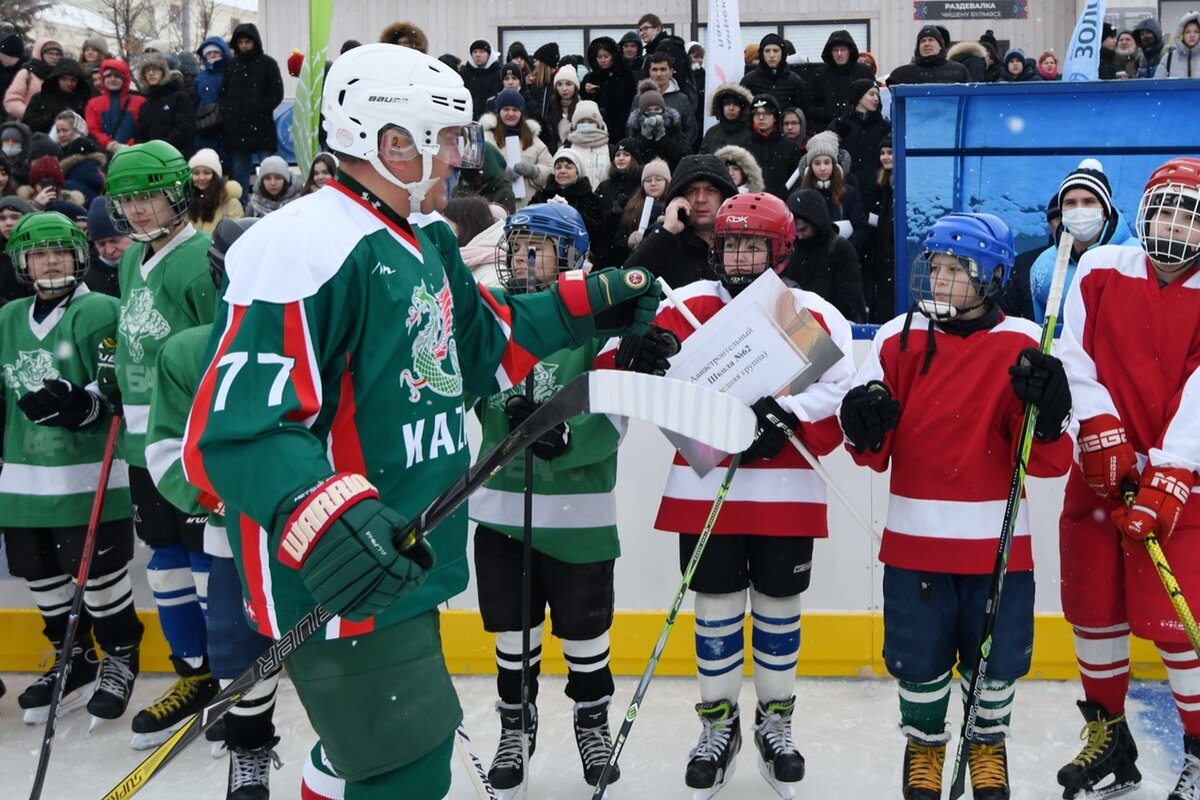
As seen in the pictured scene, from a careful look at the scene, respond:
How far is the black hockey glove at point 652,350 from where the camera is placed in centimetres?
302

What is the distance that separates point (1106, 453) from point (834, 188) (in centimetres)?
319

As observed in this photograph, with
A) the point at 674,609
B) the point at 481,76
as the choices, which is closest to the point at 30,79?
the point at 481,76

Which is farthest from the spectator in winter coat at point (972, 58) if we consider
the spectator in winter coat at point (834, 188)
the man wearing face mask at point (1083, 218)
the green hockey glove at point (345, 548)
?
the green hockey glove at point (345, 548)

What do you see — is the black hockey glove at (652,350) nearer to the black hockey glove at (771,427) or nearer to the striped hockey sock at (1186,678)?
the black hockey glove at (771,427)

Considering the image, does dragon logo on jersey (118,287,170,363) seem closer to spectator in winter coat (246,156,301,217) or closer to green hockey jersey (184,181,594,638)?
green hockey jersey (184,181,594,638)

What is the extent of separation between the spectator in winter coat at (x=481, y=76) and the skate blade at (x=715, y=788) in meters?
5.94

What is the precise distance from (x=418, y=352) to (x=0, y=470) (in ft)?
8.30

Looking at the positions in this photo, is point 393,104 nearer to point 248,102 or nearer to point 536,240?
point 536,240

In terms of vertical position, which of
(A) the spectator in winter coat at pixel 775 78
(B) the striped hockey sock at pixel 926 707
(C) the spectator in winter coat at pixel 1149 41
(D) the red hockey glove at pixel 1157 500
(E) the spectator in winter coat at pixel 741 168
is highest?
(C) the spectator in winter coat at pixel 1149 41

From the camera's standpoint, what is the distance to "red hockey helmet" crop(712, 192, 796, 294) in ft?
10.9

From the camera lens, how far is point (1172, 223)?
304 centimetres

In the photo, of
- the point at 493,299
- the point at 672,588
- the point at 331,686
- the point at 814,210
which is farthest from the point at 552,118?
the point at 331,686

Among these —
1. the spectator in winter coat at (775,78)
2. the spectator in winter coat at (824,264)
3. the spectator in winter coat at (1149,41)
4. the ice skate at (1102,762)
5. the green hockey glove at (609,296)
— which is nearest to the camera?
the green hockey glove at (609,296)

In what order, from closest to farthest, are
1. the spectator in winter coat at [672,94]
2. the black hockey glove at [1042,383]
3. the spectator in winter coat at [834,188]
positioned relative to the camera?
the black hockey glove at [1042,383]
the spectator in winter coat at [834,188]
the spectator in winter coat at [672,94]
